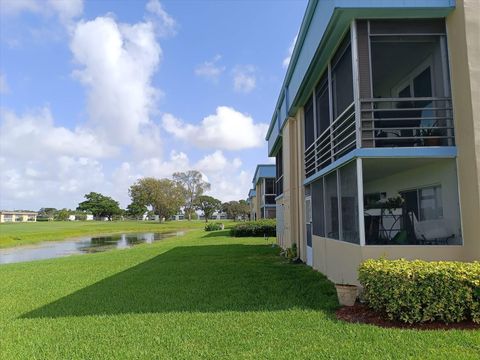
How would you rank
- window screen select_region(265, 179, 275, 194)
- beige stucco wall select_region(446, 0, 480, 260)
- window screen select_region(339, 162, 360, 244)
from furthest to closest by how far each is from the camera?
1. window screen select_region(265, 179, 275, 194)
2. window screen select_region(339, 162, 360, 244)
3. beige stucco wall select_region(446, 0, 480, 260)

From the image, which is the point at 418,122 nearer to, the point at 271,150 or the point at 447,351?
the point at 447,351

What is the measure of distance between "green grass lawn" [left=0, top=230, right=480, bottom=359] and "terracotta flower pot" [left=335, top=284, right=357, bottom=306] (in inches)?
9.5

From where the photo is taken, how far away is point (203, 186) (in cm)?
9138

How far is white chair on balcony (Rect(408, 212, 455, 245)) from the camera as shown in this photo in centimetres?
744

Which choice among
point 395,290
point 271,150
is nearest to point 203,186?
point 271,150

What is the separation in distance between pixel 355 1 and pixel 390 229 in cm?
458

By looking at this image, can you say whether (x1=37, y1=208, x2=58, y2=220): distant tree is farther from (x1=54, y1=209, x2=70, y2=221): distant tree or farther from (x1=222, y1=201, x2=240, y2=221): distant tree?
(x1=222, y1=201, x2=240, y2=221): distant tree

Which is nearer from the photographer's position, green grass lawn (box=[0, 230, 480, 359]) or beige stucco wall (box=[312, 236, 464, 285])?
green grass lawn (box=[0, 230, 480, 359])

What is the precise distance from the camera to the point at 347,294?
6.96 meters

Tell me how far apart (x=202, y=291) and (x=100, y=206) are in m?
110

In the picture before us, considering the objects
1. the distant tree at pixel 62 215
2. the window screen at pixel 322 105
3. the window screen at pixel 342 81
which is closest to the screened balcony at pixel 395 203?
the window screen at pixel 342 81

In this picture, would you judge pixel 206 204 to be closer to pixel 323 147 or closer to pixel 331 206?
pixel 323 147

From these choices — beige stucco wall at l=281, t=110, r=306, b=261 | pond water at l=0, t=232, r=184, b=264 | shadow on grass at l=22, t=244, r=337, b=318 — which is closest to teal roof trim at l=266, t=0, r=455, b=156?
beige stucco wall at l=281, t=110, r=306, b=261

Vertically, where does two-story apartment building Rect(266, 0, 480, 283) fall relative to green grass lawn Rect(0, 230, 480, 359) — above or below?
above
